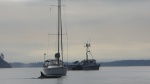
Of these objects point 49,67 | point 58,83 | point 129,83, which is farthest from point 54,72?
point 129,83

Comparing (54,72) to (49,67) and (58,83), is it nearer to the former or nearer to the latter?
(49,67)

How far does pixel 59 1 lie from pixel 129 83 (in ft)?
87.4

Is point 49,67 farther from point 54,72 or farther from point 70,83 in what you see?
point 70,83

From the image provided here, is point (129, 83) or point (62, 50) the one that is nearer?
point (129, 83)

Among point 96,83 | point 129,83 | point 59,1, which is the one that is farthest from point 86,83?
point 59,1

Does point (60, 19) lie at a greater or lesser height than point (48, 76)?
greater

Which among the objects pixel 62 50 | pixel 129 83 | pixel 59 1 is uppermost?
pixel 59 1

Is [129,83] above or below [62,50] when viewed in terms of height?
below

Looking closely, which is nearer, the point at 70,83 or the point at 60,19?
the point at 70,83

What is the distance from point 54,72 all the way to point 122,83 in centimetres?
1699

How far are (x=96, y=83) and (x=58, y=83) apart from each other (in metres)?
10.2

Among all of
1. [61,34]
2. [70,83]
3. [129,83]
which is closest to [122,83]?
[129,83]

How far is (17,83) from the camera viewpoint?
124 meters

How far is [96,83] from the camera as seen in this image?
402ft
